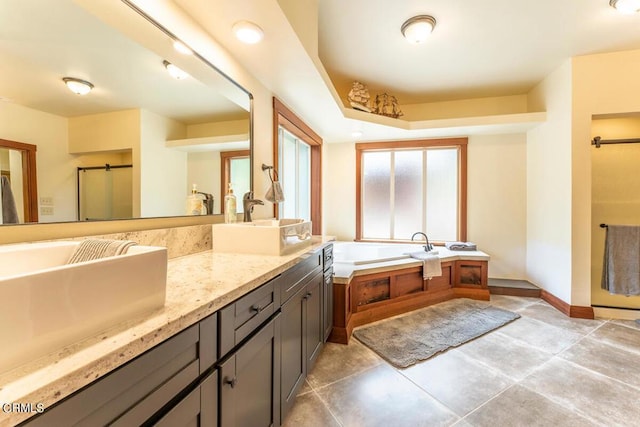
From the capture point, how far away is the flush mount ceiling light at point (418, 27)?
7.16ft

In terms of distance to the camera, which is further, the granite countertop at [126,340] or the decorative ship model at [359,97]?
the decorative ship model at [359,97]

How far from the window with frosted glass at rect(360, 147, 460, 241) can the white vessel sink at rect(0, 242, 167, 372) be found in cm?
380

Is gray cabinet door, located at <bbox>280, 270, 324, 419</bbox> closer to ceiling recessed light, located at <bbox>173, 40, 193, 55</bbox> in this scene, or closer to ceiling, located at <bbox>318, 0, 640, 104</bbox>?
ceiling recessed light, located at <bbox>173, 40, 193, 55</bbox>

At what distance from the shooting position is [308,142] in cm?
376

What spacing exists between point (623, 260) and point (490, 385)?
228 centimetres

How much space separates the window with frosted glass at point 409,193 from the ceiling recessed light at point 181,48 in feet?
10.6

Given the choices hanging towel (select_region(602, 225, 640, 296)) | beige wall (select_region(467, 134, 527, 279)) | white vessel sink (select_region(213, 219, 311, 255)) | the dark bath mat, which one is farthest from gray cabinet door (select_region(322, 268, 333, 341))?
hanging towel (select_region(602, 225, 640, 296))

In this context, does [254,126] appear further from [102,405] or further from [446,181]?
[446,181]

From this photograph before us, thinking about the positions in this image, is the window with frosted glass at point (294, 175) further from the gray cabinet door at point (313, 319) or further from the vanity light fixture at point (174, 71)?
the vanity light fixture at point (174, 71)

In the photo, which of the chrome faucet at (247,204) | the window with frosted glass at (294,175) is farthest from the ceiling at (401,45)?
the chrome faucet at (247,204)

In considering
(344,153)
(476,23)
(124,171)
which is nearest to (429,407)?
(124,171)

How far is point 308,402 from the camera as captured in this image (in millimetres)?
1588

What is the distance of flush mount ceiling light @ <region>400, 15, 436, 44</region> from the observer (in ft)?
7.16

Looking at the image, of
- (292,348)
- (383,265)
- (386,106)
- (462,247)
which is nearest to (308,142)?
(386,106)
